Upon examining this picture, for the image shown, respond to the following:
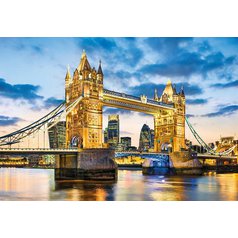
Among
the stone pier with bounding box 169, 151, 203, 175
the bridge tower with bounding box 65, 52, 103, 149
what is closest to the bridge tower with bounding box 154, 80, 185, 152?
the stone pier with bounding box 169, 151, 203, 175

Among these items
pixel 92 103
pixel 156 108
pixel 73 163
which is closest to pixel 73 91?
pixel 92 103

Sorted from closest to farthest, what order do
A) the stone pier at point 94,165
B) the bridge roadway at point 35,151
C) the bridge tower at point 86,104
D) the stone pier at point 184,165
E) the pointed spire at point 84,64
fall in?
1. the bridge roadway at point 35,151
2. the stone pier at point 94,165
3. the bridge tower at point 86,104
4. the pointed spire at point 84,64
5. the stone pier at point 184,165

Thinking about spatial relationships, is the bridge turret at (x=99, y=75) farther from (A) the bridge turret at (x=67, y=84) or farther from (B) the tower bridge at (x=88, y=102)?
(A) the bridge turret at (x=67, y=84)

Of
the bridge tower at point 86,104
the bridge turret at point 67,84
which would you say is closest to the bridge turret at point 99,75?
the bridge tower at point 86,104

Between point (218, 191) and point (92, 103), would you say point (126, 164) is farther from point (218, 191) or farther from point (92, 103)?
point (218, 191)

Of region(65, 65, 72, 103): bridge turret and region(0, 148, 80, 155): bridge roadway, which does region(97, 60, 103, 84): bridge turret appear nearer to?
region(65, 65, 72, 103): bridge turret

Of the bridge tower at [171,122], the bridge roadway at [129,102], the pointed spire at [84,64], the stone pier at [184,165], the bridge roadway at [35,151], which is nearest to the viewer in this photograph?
the bridge roadway at [35,151]
